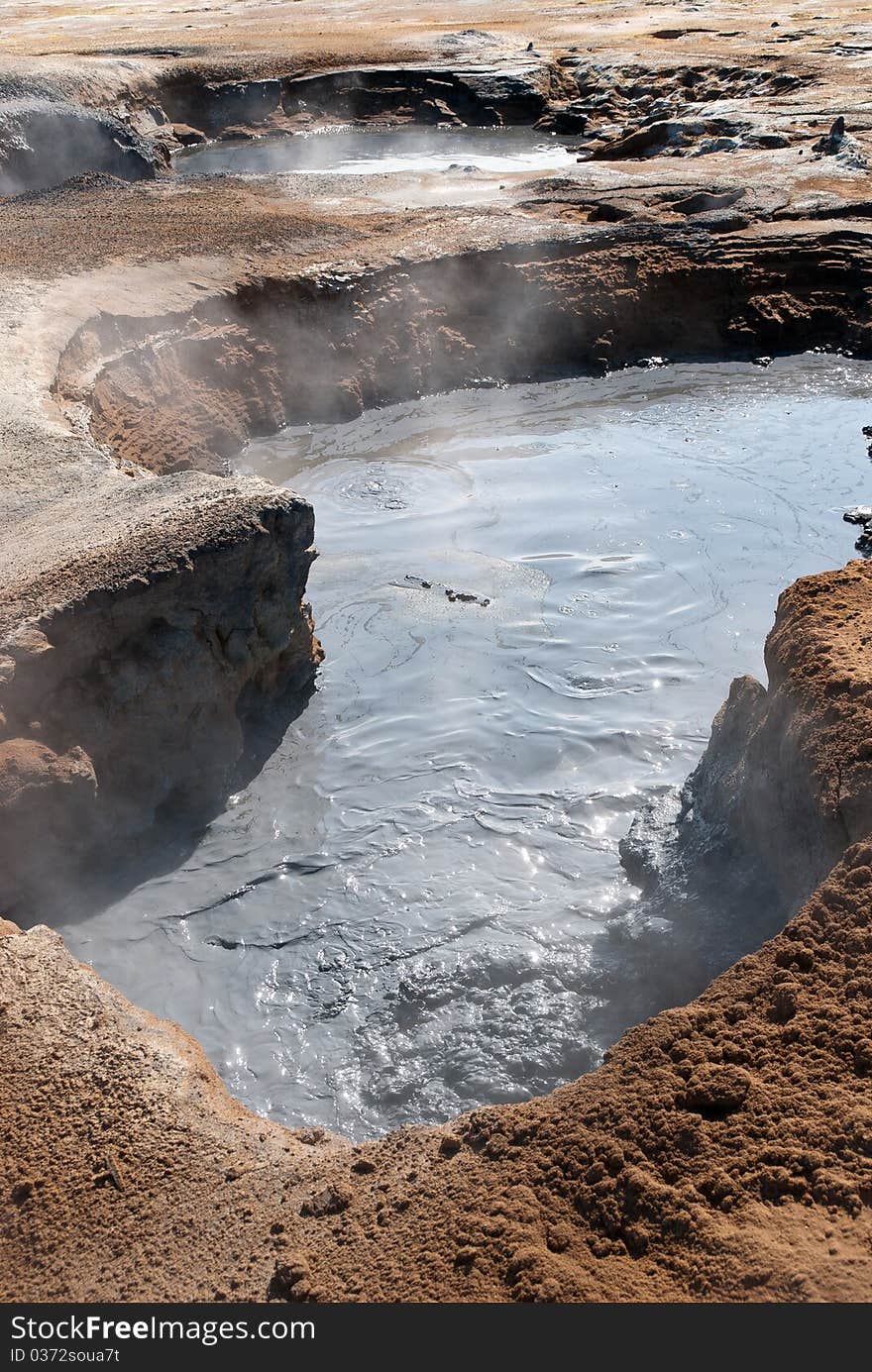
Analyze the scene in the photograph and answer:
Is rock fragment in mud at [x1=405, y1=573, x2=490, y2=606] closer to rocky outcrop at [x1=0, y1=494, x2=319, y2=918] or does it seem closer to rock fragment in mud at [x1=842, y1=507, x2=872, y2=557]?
rocky outcrop at [x1=0, y1=494, x2=319, y2=918]

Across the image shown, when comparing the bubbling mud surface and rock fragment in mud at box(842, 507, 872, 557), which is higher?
the bubbling mud surface

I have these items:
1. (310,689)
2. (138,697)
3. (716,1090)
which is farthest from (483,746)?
(716,1090)

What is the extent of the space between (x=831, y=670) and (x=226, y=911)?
267 centimetres

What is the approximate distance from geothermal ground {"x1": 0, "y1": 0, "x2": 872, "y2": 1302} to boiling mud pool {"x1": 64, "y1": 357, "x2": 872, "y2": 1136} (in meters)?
0.34

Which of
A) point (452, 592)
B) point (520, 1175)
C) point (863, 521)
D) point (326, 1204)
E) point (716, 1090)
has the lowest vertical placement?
point (452, 592)

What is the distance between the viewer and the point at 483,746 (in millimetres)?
6066

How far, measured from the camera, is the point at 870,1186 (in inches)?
99.0

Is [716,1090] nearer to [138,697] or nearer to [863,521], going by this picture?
[138,697]

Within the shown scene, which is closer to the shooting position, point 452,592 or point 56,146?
point 452,592

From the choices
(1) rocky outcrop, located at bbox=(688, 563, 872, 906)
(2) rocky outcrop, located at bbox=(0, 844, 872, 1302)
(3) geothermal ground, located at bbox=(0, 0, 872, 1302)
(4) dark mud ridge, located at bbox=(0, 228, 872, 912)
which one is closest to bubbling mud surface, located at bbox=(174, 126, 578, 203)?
(3) geothermal ground, located at bbox=(0, 0, 872, 1302)

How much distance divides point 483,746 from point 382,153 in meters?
14.0

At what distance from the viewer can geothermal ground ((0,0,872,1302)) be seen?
268cm

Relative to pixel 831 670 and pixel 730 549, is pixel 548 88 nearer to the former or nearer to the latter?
pixel 730 549

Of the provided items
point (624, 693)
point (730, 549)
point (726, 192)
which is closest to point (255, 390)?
point (730, 549)
